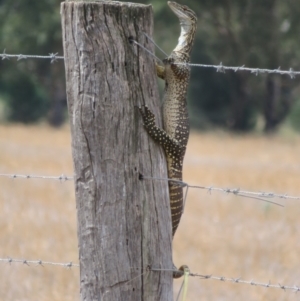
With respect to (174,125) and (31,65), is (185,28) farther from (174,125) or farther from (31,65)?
(31,65)

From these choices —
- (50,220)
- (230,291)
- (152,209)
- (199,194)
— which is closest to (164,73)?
(152,209)

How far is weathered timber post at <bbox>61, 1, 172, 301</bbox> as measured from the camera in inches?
124

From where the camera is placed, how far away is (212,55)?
33000 mm

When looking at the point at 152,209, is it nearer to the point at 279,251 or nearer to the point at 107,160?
the point at 107,160

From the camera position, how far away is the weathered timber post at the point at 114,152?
3146mm

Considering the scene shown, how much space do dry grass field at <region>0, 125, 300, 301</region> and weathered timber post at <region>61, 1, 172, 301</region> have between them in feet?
8.23

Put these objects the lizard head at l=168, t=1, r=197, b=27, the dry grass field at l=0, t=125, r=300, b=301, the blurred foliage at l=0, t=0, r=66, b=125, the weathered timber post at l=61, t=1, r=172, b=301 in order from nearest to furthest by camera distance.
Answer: the weathered timber post at l=61, t=1, r=172, b=301 < the lizard head at l=168, t=1, r=197, b=27 < the dry grass field at l=0, t=125, r=300, b=301 < the blurred foliage at l=0, t=0, r=66, b=125

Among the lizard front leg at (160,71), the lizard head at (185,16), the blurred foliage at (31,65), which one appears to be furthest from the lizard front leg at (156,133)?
the blurred foliage at (31,65)

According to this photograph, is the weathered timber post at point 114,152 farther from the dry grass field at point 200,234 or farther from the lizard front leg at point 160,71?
the dry grass field at point 200,234

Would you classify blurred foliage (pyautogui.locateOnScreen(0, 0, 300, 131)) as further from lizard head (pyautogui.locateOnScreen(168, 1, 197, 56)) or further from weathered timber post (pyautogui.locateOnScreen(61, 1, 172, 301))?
weathered timber post (pyautogui.locateOnScreen(61, 1, 172, 301))

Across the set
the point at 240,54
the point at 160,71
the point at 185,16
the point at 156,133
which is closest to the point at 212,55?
the point at 240,54

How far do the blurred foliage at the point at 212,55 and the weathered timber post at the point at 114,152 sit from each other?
26.9 metres

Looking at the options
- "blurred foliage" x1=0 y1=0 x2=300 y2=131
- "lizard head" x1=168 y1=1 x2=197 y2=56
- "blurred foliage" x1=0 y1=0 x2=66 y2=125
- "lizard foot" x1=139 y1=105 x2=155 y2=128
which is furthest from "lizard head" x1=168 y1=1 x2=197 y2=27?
"blurred foliage" x1=0 y1=0 x2=66 y2=125

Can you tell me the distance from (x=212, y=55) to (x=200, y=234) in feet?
78.7
